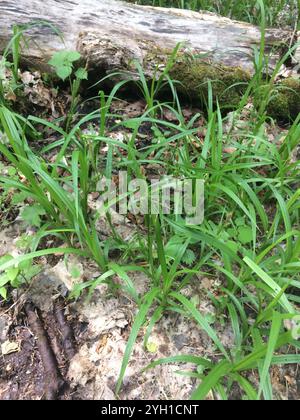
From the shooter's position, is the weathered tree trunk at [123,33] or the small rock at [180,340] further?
the weathered tree trunk at [123,33]

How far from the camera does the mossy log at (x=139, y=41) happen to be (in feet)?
7.68

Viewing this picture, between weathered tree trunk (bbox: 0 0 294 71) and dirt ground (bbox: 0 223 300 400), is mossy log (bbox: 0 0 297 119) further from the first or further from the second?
dirt ground (bbox: 0 223 300 400)

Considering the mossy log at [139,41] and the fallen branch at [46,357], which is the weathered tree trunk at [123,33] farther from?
the fallen branch at [46,357]

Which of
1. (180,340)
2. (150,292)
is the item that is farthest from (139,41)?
(180,340)

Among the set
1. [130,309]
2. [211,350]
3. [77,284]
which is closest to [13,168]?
[77,284]

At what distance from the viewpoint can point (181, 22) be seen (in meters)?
2.57

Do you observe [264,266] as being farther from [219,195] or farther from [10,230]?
[10,230]

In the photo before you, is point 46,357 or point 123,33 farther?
point 123,33

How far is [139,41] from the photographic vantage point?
96.0 inches

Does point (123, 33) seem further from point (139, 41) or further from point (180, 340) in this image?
point (180, 340)

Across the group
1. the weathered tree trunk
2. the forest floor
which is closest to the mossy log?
the weathered tree trunk

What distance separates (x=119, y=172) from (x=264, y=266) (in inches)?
37.8

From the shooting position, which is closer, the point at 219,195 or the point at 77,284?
the point at 77,284

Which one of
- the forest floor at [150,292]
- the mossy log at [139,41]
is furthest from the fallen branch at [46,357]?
the mossy log at [139,41]
